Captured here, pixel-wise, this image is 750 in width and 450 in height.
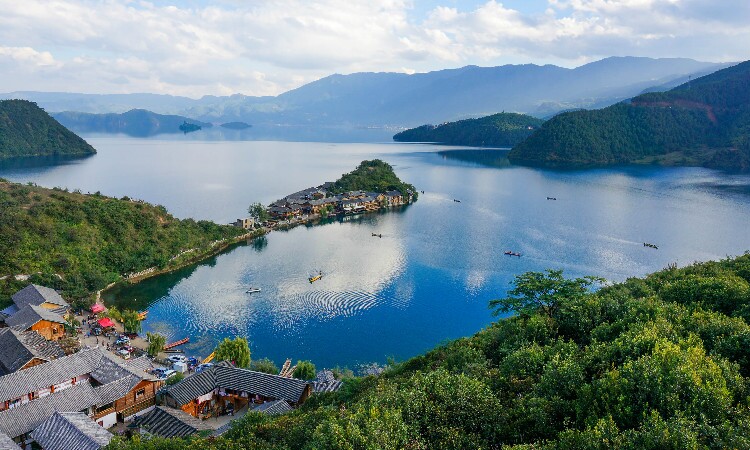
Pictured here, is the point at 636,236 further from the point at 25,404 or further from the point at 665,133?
the point at 665,133

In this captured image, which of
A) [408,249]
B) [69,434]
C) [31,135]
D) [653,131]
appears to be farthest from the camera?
[653,131]

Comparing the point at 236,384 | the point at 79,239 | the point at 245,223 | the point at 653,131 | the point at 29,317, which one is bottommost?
the point at 236,384

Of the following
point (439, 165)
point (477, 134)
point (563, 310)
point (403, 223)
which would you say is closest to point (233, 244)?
point (403, 223)

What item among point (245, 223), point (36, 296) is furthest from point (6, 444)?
point (245, 223)

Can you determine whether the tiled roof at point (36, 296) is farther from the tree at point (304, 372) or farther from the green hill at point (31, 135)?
the green hill at point (31, 135)

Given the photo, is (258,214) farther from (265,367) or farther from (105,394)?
(105,394)

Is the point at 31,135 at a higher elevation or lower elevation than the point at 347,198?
higher

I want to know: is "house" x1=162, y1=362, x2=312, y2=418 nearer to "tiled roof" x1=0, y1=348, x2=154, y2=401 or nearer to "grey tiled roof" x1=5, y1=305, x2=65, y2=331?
"tiled roof" x1=0, y1=348, x2=154, y2=401
